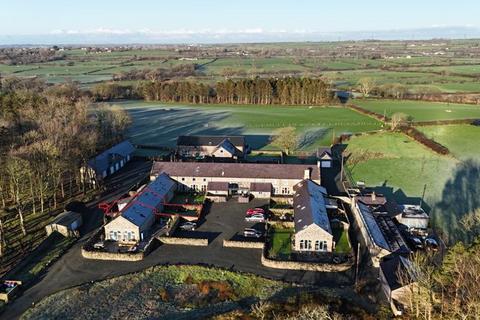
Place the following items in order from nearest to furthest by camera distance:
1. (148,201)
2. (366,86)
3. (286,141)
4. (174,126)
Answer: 1. (148,201)
2. (286,141)
3. (174,126)
4. (366,86)

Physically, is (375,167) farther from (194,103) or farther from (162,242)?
(194,103)

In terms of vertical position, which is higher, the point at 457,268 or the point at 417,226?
the point at 457,268

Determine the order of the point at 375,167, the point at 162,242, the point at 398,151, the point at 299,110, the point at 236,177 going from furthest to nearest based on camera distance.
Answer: the point at 299,110 → the point at 398,151 → the point at 375,167 → the point at 236,177 → the point at 162,242

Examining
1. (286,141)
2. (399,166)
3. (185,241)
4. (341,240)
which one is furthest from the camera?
(286,141)

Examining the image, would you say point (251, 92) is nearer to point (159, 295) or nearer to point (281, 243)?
point (281, 243)

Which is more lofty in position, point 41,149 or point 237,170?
point 41,149

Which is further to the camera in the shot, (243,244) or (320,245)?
(243,244)

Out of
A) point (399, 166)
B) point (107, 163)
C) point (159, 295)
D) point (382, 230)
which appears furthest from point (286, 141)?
point (159, 295)

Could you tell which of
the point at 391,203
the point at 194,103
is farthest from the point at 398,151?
the point at 194,103
